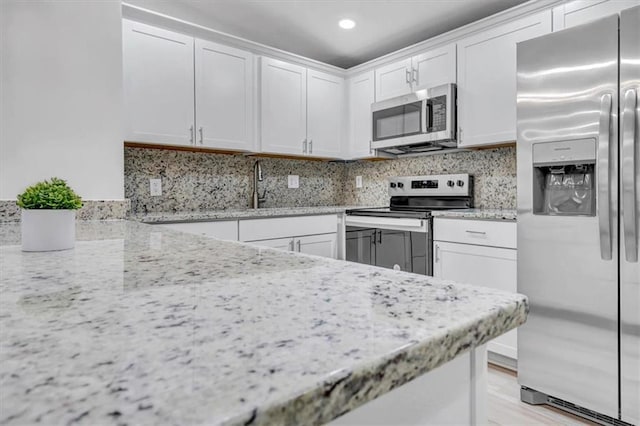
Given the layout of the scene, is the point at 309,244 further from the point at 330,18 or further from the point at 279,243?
the point at 330,18

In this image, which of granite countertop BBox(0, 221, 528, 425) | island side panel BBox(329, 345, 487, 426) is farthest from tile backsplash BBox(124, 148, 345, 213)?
island side panel BBox(329, 345, 487, 426)

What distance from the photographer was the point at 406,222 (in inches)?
110

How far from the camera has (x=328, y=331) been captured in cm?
37

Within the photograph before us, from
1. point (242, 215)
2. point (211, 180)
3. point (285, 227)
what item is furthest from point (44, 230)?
point (211, 180)

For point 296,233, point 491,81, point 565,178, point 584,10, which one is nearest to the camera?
point 565,178

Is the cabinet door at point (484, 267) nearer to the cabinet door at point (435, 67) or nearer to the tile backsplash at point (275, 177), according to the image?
the tile backsplash at point (275, 177)

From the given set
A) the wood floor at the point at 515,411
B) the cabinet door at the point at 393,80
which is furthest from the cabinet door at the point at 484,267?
the cabinet door at the point at 393,80

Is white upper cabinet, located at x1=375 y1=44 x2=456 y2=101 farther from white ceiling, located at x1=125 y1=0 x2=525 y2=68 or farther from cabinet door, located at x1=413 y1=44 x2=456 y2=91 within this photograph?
white ceiling, located at x1=125 y1=0 x2=525 y2=68

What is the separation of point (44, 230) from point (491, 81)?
8.81ft

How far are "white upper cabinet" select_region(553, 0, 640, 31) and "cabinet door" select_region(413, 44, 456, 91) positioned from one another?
0.69 meters

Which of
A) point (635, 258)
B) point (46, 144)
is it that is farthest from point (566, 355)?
point (46, 144)

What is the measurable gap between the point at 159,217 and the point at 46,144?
0.78 metres

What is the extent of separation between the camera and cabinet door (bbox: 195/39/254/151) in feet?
9.21

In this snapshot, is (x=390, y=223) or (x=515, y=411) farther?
(x=390, y=223)
